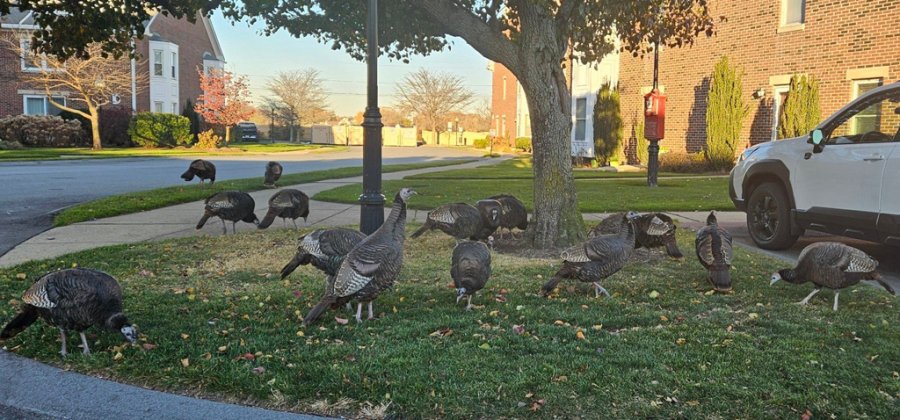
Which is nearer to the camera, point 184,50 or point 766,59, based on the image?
point 766,59

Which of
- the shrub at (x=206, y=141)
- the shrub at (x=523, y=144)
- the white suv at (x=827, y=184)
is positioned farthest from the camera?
the shrub at (x=523, y=144)

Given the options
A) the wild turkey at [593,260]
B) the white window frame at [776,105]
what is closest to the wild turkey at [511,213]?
the wild turkey at [593,260]

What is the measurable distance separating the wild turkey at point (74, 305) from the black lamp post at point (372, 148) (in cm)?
343

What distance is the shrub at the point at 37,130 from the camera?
33.7 meters

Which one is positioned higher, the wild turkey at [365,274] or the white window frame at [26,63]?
the white window frame at [26,63]

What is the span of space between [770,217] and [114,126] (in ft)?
121

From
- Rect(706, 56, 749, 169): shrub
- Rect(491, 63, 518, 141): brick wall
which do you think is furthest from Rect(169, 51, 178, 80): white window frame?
Rect(706, 56, 749, 169): shrub

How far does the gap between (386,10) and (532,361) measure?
6.45m

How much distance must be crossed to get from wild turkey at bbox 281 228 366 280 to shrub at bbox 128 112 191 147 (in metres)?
35.1

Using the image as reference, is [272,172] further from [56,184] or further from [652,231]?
[652,231]

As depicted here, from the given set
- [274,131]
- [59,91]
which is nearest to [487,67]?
[274,131]

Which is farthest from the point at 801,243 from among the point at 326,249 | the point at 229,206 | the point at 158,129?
the point at 158,129

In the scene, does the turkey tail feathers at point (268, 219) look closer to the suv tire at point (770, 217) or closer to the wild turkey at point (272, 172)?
the wild turkey at point (272, 172)

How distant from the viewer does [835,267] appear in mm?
5281
